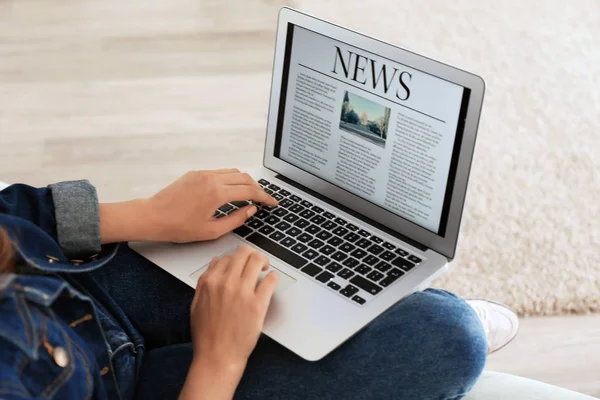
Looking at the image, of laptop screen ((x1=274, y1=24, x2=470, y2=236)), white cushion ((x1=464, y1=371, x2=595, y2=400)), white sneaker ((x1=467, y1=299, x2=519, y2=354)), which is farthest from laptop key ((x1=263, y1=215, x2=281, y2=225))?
white sneaker ((x1=467, y1=299, x2=519, y2=354))

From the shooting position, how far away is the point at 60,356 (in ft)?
2.63

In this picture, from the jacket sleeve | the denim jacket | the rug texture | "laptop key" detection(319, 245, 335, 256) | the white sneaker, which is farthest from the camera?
the rug texture

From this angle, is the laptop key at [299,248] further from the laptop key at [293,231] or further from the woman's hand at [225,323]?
the woman's hand at [225,323]

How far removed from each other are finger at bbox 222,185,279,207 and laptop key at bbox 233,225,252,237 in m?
0.04

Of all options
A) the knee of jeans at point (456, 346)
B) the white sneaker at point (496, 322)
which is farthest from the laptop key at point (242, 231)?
the white sneaker at point (496, 322)

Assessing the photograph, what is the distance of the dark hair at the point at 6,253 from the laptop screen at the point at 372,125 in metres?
0.50

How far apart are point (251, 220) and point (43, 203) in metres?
0.31

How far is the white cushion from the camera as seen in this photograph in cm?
102

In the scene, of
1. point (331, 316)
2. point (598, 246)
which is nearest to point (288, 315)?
point (331, 316)

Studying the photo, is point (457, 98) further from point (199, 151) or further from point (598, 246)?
point (199, 151)

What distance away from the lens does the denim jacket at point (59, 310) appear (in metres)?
0.78

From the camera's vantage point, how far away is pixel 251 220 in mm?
1164

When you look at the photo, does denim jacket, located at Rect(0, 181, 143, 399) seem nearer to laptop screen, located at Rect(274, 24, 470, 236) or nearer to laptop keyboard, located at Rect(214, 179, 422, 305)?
laptop keyboard, located at Rect(214, 179, 422, 305)

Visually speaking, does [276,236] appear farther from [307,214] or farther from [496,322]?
[496,322]
